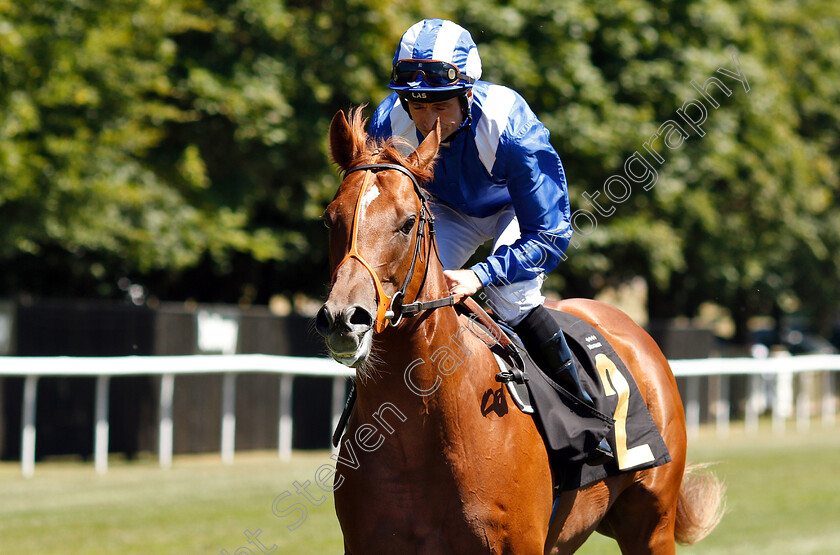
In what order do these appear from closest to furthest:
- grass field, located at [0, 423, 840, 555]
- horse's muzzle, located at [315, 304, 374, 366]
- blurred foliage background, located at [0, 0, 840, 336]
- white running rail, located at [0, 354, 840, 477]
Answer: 1. horse's muzzle, located at [315, 304, 374, 366]
2. grass field, located at [0, 423, 840, 555]
3. white running rail, located at [0, 354, 840, 477]
4. blurred foliage background, located at [0, 0, 840, 336]

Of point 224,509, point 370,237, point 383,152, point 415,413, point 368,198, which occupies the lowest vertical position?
point 224,509

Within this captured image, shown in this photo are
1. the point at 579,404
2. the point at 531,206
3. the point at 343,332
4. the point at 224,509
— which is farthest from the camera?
the point at 224,509

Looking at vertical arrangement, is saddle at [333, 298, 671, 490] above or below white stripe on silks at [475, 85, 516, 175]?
below

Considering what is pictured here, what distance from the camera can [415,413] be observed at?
337 centimetres

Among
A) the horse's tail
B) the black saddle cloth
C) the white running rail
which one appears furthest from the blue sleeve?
the white running rail

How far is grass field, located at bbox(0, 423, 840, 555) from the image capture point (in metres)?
7.21

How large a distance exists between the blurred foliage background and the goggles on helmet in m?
7.63

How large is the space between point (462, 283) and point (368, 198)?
56 cm

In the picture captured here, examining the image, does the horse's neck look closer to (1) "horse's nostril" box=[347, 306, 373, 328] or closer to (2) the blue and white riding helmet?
(1) "horse's nostril" box=[347, 306, 373, 328]

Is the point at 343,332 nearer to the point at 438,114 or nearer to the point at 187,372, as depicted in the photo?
the point at 438,114

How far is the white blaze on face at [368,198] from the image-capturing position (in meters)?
3.06


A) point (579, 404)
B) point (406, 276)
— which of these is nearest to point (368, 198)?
point (406, 276)

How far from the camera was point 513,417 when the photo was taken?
11.8 feet

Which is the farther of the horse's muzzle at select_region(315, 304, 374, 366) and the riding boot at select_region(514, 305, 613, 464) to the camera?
the riding boot at select_region(514, 305, 613, 464)
